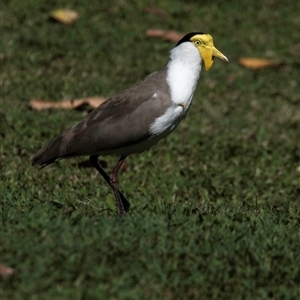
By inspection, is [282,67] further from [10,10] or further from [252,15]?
[10,10]

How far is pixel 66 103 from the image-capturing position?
8977 mm

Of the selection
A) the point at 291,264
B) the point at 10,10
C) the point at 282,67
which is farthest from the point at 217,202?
the point at 10,10

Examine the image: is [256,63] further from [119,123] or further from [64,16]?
[119,123]

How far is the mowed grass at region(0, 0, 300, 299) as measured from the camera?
4.80 metres

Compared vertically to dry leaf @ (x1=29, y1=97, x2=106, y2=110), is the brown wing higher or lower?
higher

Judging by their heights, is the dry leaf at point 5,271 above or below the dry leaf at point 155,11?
above

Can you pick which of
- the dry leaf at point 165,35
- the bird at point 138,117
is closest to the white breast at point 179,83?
the bird at point 138,117

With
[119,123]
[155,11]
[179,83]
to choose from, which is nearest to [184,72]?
[179,83]

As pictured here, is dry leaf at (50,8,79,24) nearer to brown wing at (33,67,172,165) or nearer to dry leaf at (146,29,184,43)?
dry leaf at (146,29,184,43)

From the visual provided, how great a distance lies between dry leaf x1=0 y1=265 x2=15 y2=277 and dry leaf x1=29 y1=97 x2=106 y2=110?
4.26 metres

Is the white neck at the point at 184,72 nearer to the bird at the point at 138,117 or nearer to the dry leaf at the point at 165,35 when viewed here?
the bird at the point at 138,117

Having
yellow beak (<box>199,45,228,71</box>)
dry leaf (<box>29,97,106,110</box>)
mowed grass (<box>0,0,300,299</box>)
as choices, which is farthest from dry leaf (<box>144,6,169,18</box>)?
yellow beak (<box>199,45,228,71</box>)

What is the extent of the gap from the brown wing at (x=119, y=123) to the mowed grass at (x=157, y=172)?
1.40 ft

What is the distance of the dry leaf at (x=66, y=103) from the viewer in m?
8.82
